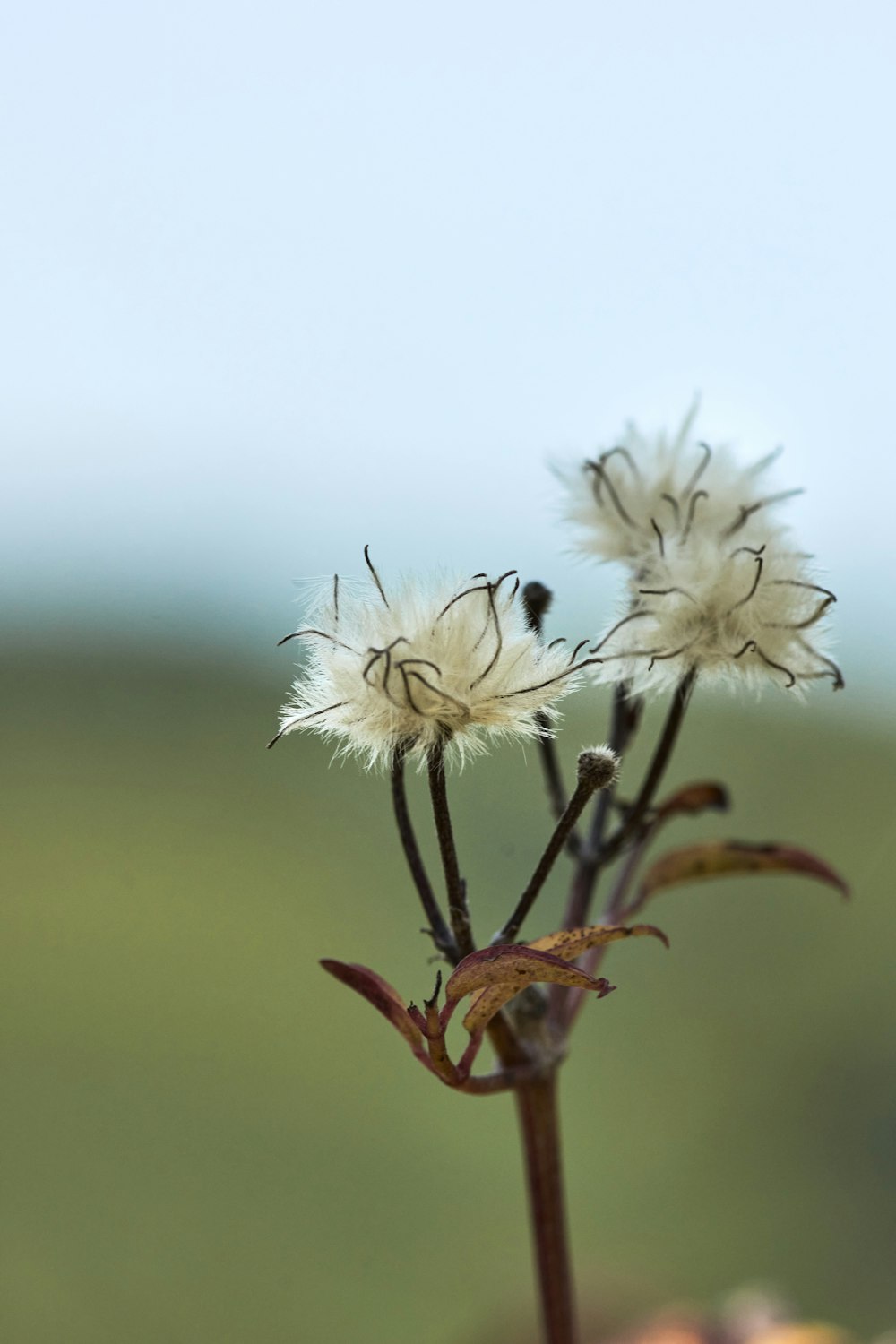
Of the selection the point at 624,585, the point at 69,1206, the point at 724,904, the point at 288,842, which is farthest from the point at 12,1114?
the point at 624,585

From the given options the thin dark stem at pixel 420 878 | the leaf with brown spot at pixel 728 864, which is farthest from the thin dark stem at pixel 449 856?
the leaf with brown spot at pixel 728 864

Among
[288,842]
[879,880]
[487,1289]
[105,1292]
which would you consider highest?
[288,842]

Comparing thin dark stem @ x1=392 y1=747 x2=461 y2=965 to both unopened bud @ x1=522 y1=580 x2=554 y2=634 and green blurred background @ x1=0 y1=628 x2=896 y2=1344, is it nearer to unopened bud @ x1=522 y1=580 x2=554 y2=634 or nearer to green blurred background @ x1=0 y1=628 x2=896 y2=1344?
unopened bud @ x1=522 y1=580 x2=554 y2=634

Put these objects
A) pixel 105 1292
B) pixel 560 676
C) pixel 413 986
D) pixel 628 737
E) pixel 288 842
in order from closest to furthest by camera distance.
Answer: pixel 560 676
pixel 628 737
pixel 105 1292
pixel 413 986
pixel 288 842

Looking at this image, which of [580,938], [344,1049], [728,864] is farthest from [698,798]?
[344,1049]

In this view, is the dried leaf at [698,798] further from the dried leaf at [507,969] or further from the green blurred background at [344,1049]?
the green blurred background at [344,1049]

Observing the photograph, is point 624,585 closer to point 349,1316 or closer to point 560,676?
point 560,676

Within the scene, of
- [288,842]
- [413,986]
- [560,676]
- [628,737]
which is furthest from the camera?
[288,842]

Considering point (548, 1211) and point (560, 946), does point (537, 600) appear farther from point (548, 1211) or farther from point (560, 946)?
point (548, 1211)
